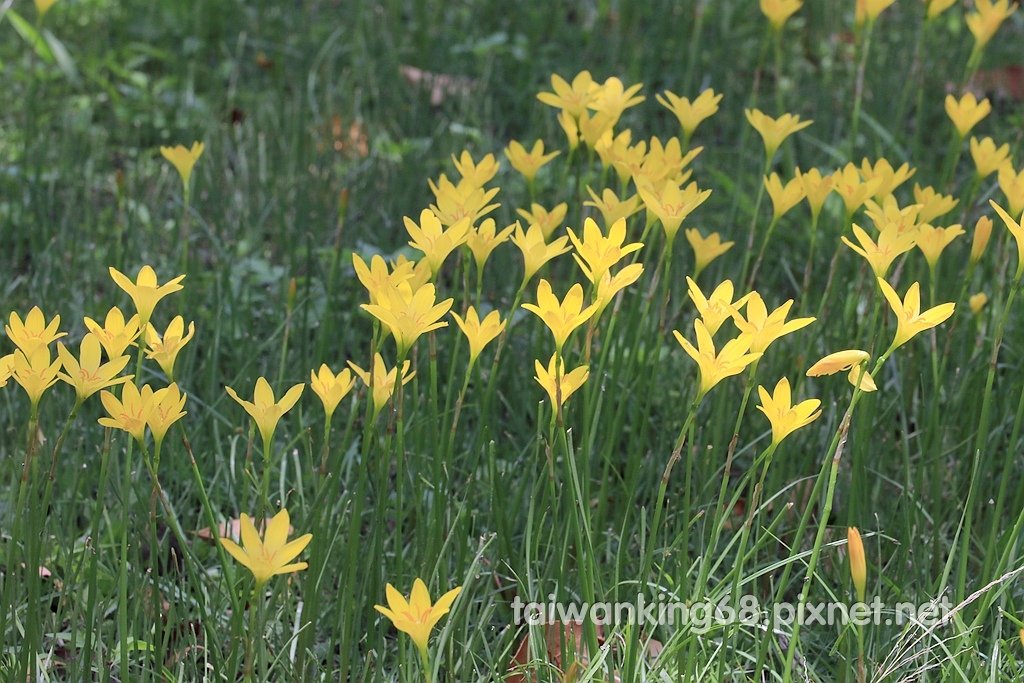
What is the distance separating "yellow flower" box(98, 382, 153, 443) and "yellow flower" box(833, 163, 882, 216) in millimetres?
968

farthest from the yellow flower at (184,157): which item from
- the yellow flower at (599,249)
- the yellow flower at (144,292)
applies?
the yellow flower at (599,249)

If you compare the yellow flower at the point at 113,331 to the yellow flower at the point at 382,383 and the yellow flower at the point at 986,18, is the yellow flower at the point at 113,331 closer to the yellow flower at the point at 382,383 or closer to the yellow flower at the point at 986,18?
the yellow flower at the point at 382,383

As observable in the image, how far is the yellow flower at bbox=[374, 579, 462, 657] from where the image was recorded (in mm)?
1067

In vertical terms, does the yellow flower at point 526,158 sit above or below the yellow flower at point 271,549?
above

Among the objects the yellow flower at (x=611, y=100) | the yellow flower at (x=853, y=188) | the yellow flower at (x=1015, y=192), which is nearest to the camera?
the yellow flower at (x=1015, y=192)

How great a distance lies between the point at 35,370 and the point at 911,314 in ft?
2.85

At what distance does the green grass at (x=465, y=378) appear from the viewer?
4.53ft

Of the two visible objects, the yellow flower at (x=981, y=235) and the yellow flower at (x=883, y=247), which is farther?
the yellow flower at (x=981, y=235)

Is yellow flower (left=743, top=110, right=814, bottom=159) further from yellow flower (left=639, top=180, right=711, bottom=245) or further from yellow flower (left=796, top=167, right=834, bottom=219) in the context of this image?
yellow flower (left=639, top=180, right=711, bottom=245)

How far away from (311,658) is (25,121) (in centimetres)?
211

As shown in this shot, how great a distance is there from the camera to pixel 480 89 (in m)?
3.28

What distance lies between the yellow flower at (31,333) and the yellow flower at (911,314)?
0.82 metres

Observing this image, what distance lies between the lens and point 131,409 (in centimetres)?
118

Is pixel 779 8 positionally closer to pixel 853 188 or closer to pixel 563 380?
pixel 853 188
